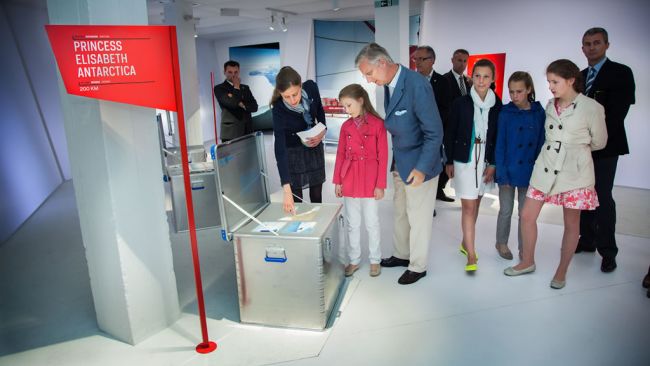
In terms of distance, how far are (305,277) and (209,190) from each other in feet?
7.14

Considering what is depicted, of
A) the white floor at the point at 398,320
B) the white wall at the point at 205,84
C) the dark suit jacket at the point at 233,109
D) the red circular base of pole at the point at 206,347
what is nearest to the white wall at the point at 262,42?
the white wall at the point at 205,84

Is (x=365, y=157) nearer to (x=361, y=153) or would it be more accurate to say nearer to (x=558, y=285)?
(x=361, y=153)

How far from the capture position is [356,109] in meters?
2.94

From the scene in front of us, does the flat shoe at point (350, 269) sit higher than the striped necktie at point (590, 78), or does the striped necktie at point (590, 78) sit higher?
the striped necktie at point (590, 78)

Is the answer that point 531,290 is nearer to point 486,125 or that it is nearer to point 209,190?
point 486,125

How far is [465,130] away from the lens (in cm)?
311

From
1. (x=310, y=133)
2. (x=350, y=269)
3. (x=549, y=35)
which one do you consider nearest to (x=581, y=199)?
(x=350, y=269)

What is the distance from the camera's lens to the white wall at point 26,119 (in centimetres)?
488

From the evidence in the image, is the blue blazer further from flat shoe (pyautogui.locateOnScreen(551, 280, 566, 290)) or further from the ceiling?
the ceiling

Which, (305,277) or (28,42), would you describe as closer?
(305,277)

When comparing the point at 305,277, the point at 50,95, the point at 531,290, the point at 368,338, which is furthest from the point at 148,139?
the point at 50,95

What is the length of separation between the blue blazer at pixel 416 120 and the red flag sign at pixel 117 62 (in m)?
1.34

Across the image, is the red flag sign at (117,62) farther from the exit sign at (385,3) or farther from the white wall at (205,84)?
the white wall at (205,84)

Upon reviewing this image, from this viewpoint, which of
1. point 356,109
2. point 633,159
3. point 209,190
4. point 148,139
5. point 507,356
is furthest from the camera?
point 633,159
